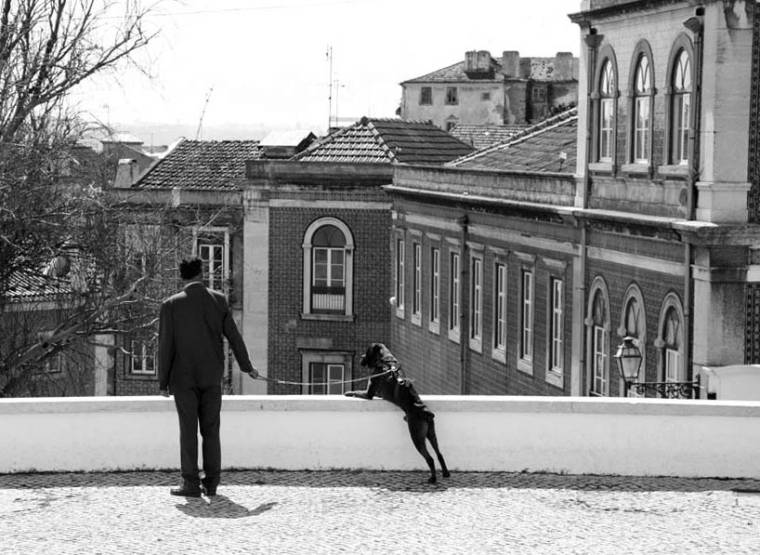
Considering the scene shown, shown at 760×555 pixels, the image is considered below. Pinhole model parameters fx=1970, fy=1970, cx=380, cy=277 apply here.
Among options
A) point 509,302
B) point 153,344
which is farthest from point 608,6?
point 153,344

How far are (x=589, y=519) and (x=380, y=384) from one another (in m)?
2.13

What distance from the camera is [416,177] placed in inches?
1529

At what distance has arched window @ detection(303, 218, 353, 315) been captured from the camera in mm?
42875

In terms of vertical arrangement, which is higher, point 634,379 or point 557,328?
point 557,328

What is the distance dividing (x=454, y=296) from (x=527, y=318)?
4.64 metres

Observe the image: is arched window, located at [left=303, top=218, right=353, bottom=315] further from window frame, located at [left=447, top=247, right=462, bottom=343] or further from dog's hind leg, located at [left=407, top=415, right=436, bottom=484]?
dog's hind leg, located at [left=407, top=415, right=436, bottom=484]

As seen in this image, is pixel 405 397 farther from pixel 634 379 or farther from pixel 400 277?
pixel 400 277

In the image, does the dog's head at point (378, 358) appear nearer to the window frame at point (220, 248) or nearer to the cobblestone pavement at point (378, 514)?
the cobblestone pavement at point (378, 514)

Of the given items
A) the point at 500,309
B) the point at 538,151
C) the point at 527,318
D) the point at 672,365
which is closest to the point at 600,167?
the point at 672,365

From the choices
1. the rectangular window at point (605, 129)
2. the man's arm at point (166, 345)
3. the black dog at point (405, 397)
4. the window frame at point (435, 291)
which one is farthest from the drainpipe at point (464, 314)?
the man's arm at point (166, 345)

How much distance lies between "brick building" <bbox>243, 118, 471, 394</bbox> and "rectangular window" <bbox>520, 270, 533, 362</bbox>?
38.4 ft

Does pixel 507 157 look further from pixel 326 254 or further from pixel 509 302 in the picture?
pixel 326 254

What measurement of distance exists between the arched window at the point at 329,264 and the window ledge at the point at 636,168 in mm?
17230

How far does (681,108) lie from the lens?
78.8 ft
